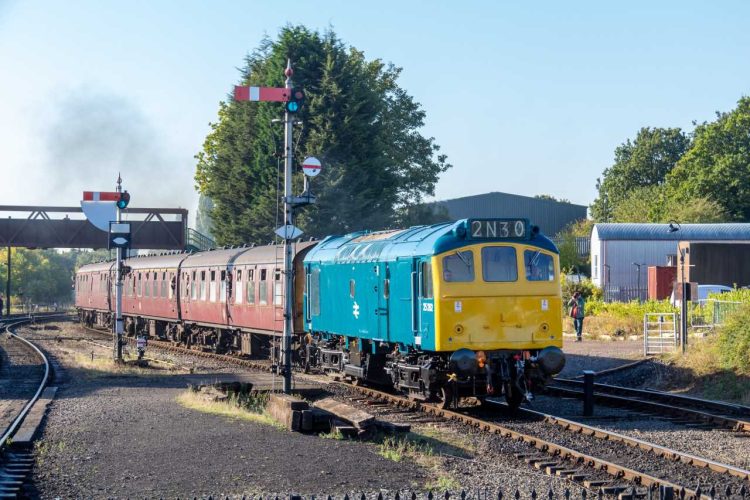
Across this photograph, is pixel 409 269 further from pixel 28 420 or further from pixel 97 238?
pixel 97 238

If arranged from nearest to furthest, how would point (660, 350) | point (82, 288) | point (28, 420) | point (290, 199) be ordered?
point (28, 420) < point (290, 199) < point (660, 350) < point (82, 288)

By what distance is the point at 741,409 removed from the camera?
16547 mm

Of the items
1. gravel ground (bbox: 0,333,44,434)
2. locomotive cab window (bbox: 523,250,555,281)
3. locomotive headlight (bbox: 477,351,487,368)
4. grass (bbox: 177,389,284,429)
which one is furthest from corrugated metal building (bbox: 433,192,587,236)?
locomotive headlight (bbox: 477,351,487,368)

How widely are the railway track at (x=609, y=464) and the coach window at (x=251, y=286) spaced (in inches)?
484

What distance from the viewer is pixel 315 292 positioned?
73.6ft

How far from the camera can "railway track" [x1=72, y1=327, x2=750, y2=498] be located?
1023cm

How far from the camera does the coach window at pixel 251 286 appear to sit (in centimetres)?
2737

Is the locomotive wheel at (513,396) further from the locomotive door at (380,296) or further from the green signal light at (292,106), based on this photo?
the green signal light at (292,106)

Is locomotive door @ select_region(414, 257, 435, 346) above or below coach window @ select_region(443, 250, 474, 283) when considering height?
below

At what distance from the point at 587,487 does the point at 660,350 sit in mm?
16346

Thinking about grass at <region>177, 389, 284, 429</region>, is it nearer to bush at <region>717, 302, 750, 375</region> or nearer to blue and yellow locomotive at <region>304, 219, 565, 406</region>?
blue and yellow locomotive at <region>304, 219, 565, 406</region>

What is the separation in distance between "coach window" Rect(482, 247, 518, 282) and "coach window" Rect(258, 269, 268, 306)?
11.2 meters

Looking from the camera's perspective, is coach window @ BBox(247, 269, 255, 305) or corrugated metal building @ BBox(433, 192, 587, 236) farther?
corrugated metal building @ BBox(433, 192, 587, 236)

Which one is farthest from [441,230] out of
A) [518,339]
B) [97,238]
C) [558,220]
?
[558,220]
